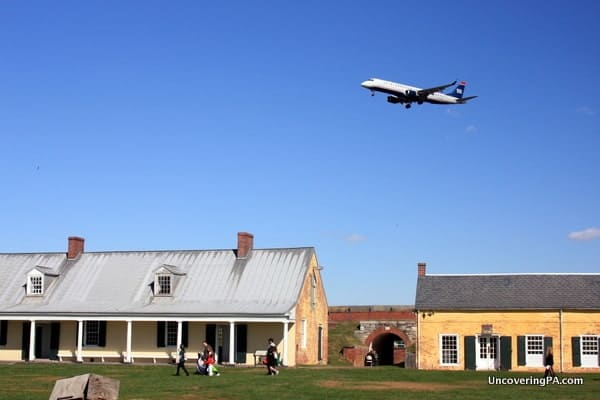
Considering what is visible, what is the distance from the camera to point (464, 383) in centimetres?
2859

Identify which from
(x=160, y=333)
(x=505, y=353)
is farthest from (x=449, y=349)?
(x=160, y=333)

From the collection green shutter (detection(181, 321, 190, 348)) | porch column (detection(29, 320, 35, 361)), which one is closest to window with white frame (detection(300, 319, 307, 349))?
green shutter (detection(181, 321, 190, 348))

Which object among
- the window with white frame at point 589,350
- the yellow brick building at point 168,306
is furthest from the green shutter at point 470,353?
the yellow brick building at point 168,306

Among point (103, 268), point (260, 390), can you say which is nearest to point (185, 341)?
point (103, 268)

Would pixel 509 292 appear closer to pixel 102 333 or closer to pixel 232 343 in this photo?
pixel 232 343

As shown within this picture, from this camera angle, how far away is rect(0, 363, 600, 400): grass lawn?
22844 mm

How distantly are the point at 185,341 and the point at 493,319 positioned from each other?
1399 centimetres

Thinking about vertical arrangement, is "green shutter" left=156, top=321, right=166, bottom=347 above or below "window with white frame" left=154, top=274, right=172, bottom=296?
below

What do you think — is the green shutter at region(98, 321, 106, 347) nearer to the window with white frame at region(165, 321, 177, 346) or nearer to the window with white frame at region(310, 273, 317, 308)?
the window with white frame at region(165, 321, 177, 346)

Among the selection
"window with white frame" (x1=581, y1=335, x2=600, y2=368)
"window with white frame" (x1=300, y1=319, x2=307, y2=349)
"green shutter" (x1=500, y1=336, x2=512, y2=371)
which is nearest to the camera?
"window with white frame" (x1=581, y1=335, x2=600, y2=368)

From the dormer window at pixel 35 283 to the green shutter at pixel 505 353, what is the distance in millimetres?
21940

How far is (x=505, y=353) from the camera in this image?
130ft

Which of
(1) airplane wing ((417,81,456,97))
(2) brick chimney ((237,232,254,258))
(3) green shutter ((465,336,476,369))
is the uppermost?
(1) airplane wing ((417,81,456,97))

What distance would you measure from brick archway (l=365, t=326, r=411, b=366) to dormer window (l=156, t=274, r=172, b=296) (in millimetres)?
13092
